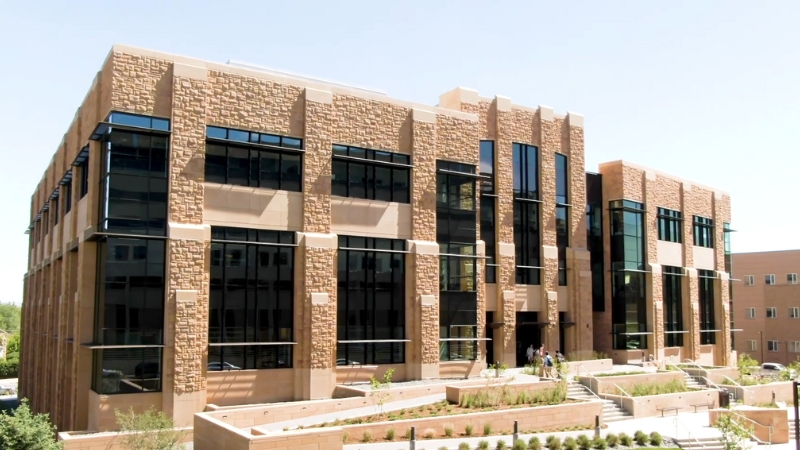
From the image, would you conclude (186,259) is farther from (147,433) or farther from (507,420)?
(507,420)

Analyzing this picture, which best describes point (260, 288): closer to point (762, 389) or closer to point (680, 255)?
point (762, 389)

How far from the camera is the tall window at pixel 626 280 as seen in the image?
156 ft

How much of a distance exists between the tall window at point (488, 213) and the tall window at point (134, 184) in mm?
18125

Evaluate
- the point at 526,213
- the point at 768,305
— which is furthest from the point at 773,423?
the point at 768,305

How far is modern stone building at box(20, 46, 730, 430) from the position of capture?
89.7 feet

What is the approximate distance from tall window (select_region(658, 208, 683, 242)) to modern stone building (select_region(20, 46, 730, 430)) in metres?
8.66

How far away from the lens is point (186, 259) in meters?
27.9

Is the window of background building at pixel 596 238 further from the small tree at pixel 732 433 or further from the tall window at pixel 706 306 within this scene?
the small tree at pixel 732 433

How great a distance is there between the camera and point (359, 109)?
33.2 metres

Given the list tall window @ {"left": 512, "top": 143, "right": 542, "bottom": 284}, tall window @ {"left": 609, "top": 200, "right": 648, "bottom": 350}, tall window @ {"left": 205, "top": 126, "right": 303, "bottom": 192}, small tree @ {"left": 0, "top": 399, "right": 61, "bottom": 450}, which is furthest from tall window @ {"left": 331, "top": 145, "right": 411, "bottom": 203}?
tall window @ {"left": 609, "top": 200, "right": 648, "bottom": 350}

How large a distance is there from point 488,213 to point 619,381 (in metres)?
11.1

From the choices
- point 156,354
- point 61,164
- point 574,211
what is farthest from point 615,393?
point 61,164

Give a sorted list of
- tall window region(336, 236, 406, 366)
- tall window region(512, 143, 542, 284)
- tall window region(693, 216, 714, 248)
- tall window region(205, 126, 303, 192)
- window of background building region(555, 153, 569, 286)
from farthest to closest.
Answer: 1. tall window region(693, 216, 714, 248)
2. window of background building region(555, 153, 569, 286)
3. tall window region(512, 143, 542, 284)
4. tall window region(336, 236, 406, 366)
5. tall window region(205, 126, 303, 192)

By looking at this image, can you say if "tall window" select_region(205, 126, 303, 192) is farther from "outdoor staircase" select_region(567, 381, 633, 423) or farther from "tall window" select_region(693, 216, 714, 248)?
"tall window" select_region(693, 216, 714, 248)
